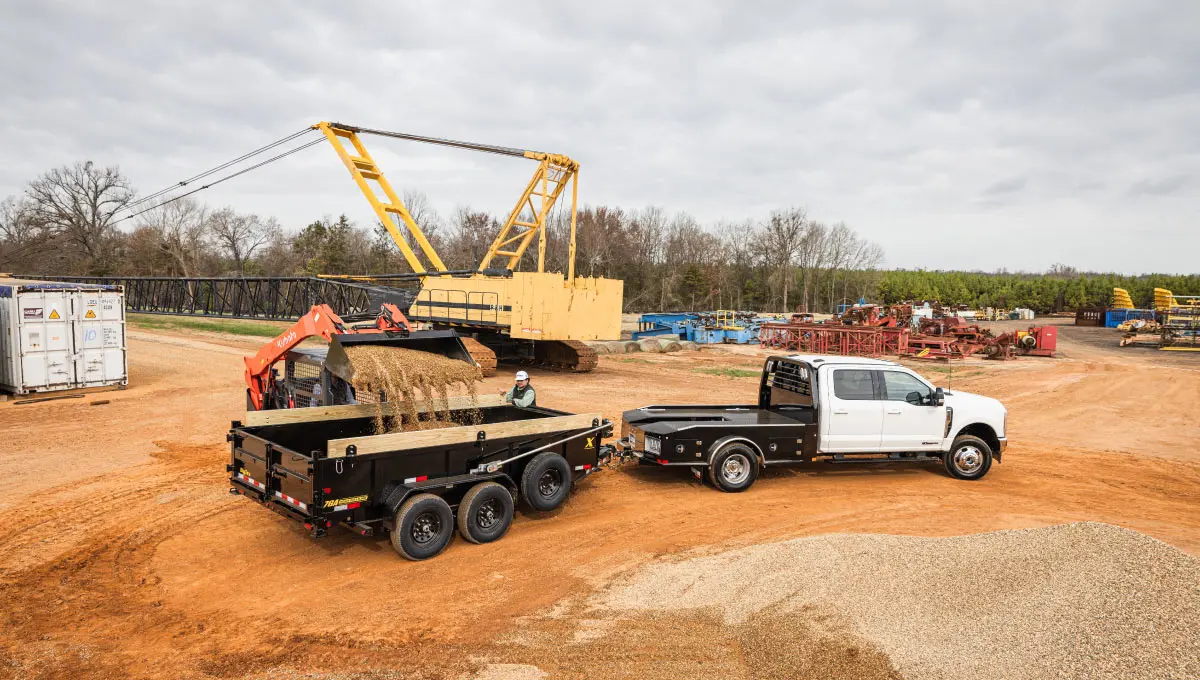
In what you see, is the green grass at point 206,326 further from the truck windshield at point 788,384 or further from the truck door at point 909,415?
the truck door at point 909,415

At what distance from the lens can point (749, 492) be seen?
993cm

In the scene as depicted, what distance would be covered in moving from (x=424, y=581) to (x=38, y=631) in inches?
118

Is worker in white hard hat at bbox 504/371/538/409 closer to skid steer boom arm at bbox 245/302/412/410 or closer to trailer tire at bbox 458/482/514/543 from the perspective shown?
skid steer boom arm at bbox 245/302/412/410

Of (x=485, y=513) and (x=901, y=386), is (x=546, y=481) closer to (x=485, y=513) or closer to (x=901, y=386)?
(x=485, y=513)

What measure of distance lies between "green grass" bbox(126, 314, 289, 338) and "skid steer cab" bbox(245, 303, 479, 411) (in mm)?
25620

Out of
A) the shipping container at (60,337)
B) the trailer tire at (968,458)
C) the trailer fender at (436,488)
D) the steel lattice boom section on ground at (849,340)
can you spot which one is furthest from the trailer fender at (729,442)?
the steel lattice boom section on ground at (849,340)

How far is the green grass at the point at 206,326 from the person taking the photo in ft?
119

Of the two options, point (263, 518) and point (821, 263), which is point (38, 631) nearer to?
point (263, 518)

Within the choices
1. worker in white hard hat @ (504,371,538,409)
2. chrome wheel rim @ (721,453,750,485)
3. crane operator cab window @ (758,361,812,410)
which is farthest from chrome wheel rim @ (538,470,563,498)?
crane operator cab window @ (758,361,812,410)

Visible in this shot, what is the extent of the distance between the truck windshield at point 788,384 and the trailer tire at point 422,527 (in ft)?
18.2

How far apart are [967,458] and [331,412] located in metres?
9.13

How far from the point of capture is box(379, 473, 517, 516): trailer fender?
23.4 ft

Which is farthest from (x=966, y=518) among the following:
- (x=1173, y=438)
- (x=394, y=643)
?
(x=1173, y=438)

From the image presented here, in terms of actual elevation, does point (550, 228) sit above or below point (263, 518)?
→ above
